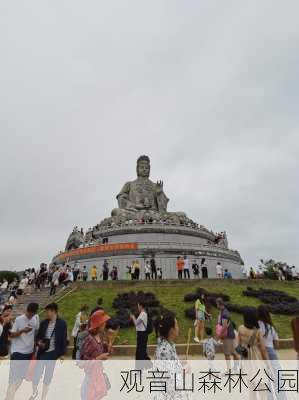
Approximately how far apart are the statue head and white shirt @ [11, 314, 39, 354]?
3465 cm

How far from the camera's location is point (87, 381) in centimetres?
458

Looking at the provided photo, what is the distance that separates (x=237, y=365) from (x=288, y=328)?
23.1ft

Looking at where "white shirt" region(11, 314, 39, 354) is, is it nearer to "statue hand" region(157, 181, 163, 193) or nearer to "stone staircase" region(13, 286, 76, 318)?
"stone staircase" region(13, 286, 76, 318)

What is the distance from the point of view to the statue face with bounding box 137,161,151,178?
133 ft

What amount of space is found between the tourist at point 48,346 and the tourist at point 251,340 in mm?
3153

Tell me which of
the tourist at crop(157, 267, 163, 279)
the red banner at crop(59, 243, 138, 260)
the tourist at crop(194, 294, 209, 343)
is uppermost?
the red banner at crop(59, 243, 138, 260)

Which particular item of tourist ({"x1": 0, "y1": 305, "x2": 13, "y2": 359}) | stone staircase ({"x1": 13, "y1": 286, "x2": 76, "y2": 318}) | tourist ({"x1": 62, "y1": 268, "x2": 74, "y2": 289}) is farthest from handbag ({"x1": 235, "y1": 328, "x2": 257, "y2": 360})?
tourist ({"x1": 62, "y1": 268, "x2": 74, "y2": 289})

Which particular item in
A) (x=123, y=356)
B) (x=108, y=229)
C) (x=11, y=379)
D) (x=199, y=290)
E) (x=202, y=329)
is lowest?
(x=11, y=379)

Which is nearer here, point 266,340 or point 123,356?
point 266,340

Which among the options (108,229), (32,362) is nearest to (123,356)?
(32,362)

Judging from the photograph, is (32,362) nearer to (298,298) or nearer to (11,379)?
(11,379)

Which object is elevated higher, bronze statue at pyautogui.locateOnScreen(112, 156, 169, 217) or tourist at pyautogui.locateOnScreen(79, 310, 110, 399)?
bronze statue at pyautogui.locateOnScreen(112, 156, 169, 217)

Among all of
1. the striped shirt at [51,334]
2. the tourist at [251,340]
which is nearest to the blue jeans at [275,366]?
the tourist at [251,340]

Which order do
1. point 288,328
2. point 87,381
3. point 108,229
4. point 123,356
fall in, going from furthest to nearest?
1. point 108,229
2. point 288,328
3. point 123,356
4. point 87,381
